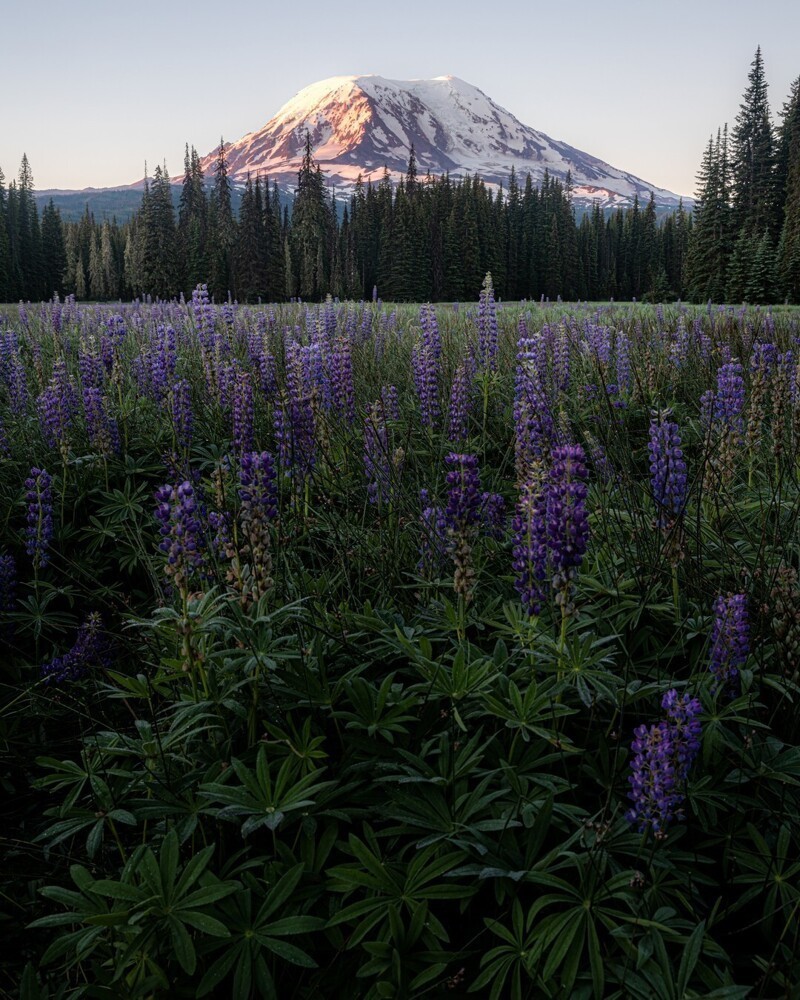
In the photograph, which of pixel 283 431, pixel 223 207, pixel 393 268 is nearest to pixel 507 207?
pixel 393 268

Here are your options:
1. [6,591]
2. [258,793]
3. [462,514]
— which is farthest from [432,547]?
[6,591]

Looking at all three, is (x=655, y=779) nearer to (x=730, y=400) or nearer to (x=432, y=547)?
(x=432, y=547)

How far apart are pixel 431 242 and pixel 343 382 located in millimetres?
67967

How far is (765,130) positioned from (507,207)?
3771 centimetres

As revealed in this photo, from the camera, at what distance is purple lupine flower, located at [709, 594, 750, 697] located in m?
2.02

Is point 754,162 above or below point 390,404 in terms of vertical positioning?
above

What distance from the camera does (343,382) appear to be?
15.7ft

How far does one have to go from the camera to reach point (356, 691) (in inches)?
82.4

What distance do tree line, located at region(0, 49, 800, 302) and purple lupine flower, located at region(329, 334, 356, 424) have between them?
33060 mm

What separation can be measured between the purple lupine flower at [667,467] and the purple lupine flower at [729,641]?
696mm

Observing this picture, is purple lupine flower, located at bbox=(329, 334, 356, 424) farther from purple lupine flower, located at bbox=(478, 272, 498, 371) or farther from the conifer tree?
the conifer tree

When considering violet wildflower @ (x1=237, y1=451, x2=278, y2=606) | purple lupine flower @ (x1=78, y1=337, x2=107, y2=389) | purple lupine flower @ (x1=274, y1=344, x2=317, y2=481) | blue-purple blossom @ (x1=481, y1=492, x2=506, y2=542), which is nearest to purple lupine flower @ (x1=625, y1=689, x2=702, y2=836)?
violet wildflower @ (x1=237, y1=451, x2=278, y2=606)

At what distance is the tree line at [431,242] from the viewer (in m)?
46.5

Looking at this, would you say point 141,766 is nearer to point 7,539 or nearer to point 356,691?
point 356,691
